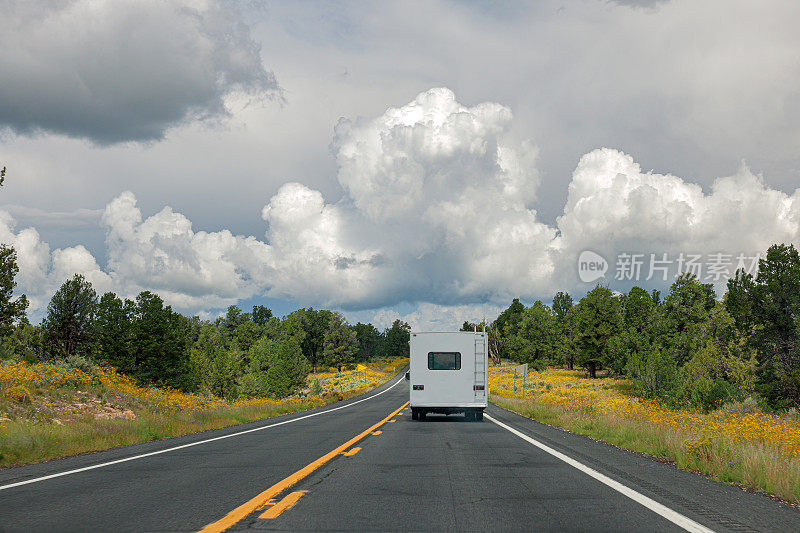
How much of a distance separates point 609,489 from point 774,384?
41.7m

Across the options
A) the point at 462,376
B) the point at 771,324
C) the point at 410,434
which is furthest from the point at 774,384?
the point at 410,434

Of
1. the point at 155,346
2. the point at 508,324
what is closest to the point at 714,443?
the point at 155,346

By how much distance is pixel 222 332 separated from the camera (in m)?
119

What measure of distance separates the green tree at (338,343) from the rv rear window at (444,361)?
432ft

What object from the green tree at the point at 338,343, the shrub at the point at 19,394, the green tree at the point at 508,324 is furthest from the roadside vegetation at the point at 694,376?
the green tree at the point at 338,343

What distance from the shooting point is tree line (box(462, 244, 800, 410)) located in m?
41.6

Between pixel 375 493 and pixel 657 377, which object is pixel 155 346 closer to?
pixel 657 377

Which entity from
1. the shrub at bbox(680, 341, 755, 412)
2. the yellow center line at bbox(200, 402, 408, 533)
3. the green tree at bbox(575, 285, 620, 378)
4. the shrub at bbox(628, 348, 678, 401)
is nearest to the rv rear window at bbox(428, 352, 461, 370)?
the yellow center line at bbox(200, 402, 408, 533)

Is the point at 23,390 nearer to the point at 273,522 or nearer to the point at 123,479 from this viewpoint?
the point at 123,479

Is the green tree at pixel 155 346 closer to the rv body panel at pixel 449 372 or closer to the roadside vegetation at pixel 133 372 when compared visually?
the roadside vegetation at pixel 133 372

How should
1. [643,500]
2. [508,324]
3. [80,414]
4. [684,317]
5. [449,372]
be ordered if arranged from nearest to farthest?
[643,500] < [80,414] < [449,372] < [684,317] < [508,324]

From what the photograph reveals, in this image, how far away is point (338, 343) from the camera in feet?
511

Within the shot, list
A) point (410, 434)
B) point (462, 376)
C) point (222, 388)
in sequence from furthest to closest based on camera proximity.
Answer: point (222, 388) < point (462, 376) < point (410, 434)

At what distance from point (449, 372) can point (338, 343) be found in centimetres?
13707
